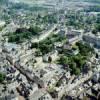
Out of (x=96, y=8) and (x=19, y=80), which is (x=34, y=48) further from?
(x=96, y=8)

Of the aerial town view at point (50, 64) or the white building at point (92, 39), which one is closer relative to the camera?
the aerial town view at point (50, 64)

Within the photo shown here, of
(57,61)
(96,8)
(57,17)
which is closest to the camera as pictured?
(57,61)

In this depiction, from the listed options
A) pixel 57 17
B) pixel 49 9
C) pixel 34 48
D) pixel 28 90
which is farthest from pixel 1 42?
pixel 49 9

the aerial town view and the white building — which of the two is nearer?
the aerial town view

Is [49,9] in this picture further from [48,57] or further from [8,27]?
[48,57]

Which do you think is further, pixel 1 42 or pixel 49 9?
pixel 49 9

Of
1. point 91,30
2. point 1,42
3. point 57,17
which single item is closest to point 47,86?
point 1,42

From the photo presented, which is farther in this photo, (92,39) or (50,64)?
(92,39)

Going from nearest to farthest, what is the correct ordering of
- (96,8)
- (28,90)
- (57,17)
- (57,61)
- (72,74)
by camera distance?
(28,90) < (72,74) < (57,61) < (57,17) < (96,8)

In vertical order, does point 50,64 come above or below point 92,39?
below
